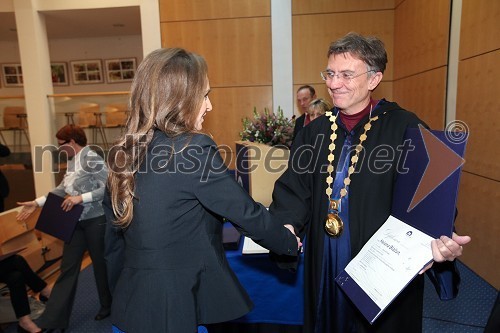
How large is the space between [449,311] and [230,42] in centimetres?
473

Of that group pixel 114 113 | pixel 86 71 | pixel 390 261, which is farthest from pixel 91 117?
pixel 390 261

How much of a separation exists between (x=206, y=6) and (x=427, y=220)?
18.3 ft

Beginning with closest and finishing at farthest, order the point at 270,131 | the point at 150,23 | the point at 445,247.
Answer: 1. the point at 445,247
2. the point at 270,131
3. the point at 150,23

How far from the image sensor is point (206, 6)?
228 inches

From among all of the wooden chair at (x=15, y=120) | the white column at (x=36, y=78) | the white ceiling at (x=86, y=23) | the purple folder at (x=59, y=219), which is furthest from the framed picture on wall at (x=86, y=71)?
the purple folder at (x=59, y=219)

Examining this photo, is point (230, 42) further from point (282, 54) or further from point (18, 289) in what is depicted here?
point (18, 289)

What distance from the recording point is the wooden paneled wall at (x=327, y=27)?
5.51 metres

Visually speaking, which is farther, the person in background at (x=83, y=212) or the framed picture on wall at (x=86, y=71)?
the framed picture on wall at (x=86, y=71)

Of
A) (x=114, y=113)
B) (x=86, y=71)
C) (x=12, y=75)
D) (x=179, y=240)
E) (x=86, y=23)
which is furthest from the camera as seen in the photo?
(x=12, y=75)

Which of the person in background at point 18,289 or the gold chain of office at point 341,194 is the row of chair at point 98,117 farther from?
the gold chain of office at point 341,194

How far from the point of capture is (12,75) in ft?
37.9

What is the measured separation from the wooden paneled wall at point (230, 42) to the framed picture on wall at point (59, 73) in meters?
7.03

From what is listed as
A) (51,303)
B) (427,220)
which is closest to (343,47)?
(427,220)

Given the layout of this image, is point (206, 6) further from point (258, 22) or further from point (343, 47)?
point (343, 47)
